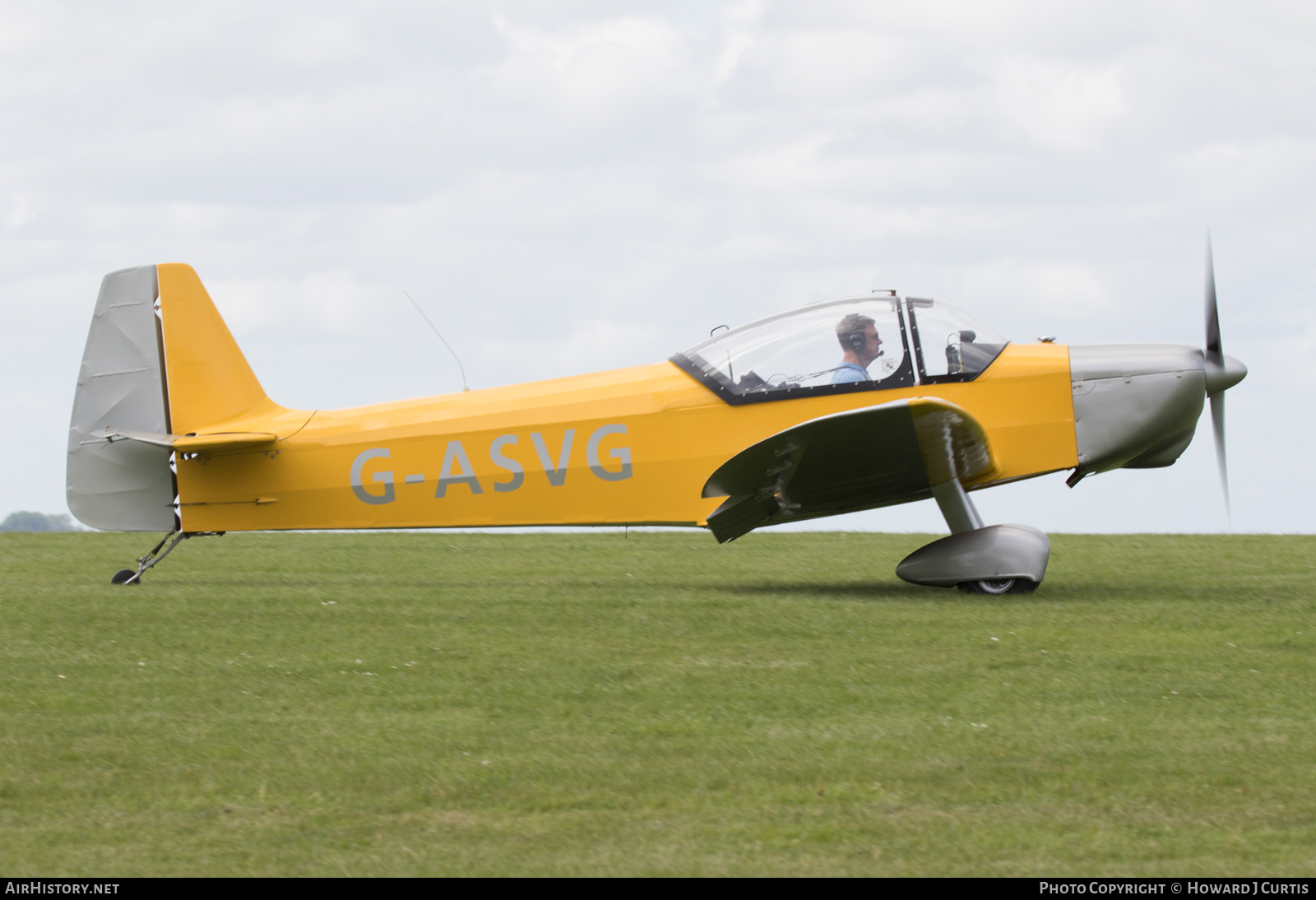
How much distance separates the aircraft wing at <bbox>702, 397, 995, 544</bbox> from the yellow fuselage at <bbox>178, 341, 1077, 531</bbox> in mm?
373

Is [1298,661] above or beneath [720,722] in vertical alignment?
beneath

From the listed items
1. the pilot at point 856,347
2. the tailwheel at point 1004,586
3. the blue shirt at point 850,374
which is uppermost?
the pilot at point 856,347

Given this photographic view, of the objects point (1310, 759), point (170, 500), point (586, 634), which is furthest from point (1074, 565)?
point (170, 500)

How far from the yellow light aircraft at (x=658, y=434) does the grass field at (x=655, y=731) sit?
749mm

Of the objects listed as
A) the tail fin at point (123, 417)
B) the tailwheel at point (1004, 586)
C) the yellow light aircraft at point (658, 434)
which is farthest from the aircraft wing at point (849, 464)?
the tail fin at point (123, 417)

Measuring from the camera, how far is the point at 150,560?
9977 millimetres

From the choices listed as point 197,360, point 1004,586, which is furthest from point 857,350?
point 197,360

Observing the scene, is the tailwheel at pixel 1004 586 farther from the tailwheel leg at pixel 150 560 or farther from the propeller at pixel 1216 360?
the tailwheel leg at pixel 150 560

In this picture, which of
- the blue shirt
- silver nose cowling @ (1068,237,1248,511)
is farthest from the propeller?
the blue shirt

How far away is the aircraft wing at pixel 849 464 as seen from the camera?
788 cm

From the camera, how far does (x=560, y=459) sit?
9.45m

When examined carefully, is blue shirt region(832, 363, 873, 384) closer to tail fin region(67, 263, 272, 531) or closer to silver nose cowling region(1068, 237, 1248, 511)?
silver nose cowling region(1068, 237, 1248, 511)

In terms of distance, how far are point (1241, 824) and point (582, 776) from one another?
234 centimetres
